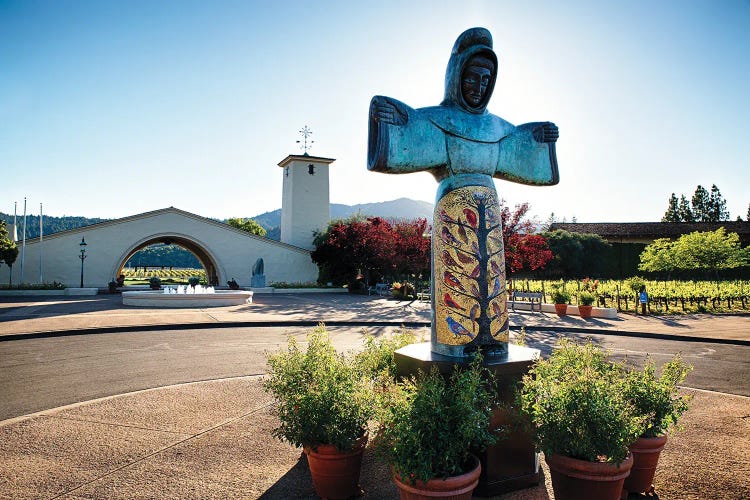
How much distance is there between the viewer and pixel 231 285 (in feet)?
108

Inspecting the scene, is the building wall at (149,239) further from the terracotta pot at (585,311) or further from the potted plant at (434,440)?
the potted plant at (434,440)

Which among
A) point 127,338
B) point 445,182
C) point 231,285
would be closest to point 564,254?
point 231,285

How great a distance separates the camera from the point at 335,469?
11.2 feet

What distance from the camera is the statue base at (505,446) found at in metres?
3.59

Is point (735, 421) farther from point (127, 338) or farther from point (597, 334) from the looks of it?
point (127, 338)

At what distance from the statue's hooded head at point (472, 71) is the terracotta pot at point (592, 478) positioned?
297 cm

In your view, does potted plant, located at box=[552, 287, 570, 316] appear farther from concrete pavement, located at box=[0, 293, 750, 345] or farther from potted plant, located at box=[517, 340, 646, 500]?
potted plant, located at box=[517, 340, 646, 500]

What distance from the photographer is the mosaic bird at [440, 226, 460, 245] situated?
3.98m

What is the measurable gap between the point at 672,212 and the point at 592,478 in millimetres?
78511

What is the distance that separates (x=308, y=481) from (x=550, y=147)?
3.77 m

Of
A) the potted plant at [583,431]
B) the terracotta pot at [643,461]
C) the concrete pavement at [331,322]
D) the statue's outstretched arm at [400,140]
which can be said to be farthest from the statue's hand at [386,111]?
the concrete pavement at [331,322]

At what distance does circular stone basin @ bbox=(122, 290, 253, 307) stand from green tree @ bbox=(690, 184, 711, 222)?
69.9 m

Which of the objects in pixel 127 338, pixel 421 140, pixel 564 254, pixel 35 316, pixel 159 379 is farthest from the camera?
pixel 564 254

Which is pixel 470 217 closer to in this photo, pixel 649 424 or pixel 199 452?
pixel 649 424
